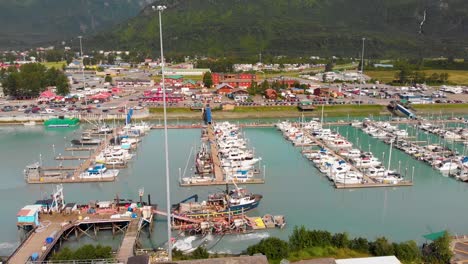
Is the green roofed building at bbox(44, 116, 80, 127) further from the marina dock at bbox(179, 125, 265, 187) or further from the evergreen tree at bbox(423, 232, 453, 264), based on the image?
the evergreen tree at bbox(423, 232, 453, 264)

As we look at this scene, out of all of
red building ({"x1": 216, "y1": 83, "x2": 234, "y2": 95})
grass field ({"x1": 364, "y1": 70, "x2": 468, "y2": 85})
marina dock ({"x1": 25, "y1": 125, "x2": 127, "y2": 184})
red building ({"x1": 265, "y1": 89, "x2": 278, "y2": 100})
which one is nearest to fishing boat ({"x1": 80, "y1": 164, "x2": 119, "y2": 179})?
marina dock ({"x1": 25, "y1": 125, "x2": 127, "y2": 184})

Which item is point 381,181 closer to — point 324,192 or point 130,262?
point 324,192

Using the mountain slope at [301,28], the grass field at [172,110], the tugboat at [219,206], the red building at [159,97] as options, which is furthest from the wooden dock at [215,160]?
the mountain slope at [301,28]

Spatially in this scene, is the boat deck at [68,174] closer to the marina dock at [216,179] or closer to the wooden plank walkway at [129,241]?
the marina dock at [216,179]

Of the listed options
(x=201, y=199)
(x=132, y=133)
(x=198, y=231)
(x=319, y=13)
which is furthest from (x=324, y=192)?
(x=319, y=13)

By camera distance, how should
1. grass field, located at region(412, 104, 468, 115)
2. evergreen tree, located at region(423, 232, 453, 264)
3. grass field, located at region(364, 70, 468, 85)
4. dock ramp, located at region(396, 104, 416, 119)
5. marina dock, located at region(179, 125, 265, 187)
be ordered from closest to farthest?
evergreen tree, located at region(423, 232, 453, 264) → marina dock, located at region(179, 125, 265, 187) → dock ramp, located at region(396, 104, 416, 119) → grass field, located at region(412, 104, 468, 115) → grass field, located at region(364, 70, 468, 85)

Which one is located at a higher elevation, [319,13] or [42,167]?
[319,13]
